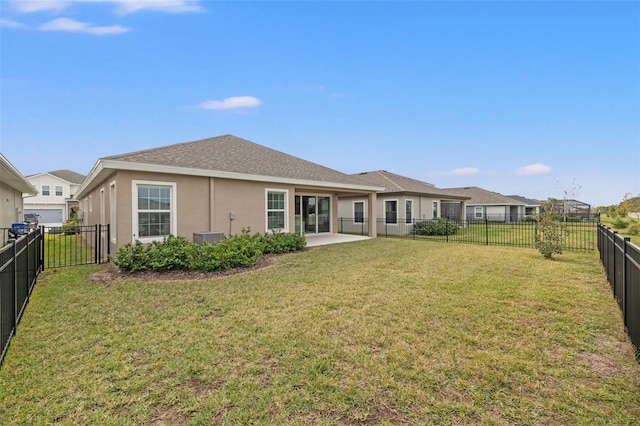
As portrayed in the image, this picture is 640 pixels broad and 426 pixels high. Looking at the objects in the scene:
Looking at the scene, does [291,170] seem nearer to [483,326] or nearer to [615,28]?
[483,326]

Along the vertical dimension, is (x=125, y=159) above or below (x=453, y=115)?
below

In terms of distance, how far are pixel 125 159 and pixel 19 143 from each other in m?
18.3

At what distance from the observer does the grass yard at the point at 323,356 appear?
249 cm

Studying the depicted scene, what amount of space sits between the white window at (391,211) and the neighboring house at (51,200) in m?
32.9

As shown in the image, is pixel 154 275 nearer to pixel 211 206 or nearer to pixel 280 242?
pixel 211 206

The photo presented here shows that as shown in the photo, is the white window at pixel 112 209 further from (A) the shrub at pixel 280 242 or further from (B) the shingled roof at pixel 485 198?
(B) the shingled roof at pixel 485 198

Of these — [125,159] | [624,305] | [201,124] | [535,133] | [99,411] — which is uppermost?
[201,124]

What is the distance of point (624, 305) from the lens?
4.12 meters

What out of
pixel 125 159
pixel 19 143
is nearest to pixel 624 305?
pixel 125 159

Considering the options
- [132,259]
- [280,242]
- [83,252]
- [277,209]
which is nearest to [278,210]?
[277,209]

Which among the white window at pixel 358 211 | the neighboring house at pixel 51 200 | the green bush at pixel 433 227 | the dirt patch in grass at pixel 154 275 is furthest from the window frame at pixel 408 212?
the neighboring house at pixel 51 200

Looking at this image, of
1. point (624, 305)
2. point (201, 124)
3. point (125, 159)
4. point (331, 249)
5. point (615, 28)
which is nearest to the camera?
point (624, 305)

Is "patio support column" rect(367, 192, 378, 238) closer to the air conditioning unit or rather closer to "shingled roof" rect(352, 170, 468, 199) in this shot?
"shingled roof" rect(352, 170, 468, 199)

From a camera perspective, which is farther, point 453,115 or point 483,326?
point 453,115
